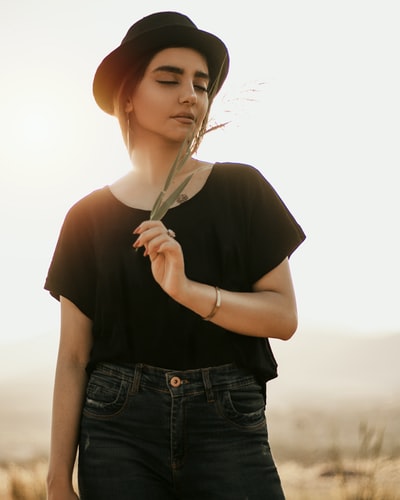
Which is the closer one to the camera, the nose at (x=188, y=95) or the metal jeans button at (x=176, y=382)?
the metal jeans button at (x=176, y=382)

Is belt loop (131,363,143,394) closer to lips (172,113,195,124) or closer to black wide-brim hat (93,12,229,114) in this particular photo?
lips (172,113,195,124)

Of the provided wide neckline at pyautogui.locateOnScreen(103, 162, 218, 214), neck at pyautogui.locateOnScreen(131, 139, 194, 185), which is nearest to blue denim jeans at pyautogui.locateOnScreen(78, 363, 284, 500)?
wide neckline at pyautogui.locateOnScreen(103, 162, 218, 214)

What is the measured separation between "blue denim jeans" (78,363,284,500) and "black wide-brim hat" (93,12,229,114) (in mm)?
936

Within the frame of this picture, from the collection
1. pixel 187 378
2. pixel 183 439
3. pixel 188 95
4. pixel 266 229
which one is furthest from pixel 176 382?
pixel 188 95

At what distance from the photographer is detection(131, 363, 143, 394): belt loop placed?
7.18ft

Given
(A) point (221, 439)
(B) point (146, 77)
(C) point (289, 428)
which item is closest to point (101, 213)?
(B) point (146, 77)

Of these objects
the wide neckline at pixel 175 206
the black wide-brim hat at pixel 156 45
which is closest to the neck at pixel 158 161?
the wide neckline at pixel 175 206

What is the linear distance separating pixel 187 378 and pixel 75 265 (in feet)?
1.92

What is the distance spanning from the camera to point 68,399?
93.4 inches

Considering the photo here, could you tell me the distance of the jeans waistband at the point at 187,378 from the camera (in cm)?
214

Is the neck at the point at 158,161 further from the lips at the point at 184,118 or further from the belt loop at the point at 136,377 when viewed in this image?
the belt loop at the point at 136,377

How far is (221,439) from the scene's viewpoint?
6.98 ft

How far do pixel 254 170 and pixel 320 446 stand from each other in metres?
2.36

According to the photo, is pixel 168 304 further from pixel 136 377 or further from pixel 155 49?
pixel 155 49
